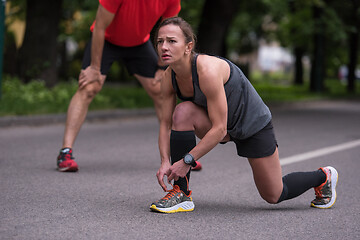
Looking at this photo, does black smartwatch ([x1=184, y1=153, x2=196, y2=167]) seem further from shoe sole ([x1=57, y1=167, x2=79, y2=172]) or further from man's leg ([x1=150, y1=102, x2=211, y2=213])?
shoe sole ([x1=57, y1=167, x2=79, y2=172])

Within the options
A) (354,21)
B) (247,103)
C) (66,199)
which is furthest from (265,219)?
(354,21)

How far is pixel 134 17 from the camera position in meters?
5.80

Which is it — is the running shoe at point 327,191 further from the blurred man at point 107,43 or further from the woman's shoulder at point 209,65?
the blurred man at point 107,43

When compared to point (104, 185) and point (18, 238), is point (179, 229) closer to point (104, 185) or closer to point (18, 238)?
point (18, 238)

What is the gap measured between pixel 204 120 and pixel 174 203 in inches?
23.2

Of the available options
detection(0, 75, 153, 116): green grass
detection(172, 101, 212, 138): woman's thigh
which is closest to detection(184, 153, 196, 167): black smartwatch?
detection(172, 101, 212, 138): woman's thigh

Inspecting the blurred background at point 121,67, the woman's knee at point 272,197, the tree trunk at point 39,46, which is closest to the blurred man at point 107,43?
the blurred background at point 121,67

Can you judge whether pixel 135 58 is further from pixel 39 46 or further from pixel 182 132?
pixel 39 46

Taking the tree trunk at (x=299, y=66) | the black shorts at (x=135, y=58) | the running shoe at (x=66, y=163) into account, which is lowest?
the tree trunk at (x=299, y=66)

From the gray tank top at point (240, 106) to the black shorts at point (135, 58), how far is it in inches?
83.6

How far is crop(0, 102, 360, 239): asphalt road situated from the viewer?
11.7 feet

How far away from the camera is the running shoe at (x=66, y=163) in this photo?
18.1ft

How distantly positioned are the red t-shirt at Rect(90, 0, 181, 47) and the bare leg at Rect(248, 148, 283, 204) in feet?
7.49

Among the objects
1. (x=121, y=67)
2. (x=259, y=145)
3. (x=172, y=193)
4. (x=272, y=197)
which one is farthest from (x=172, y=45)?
(x=121, y=67)
